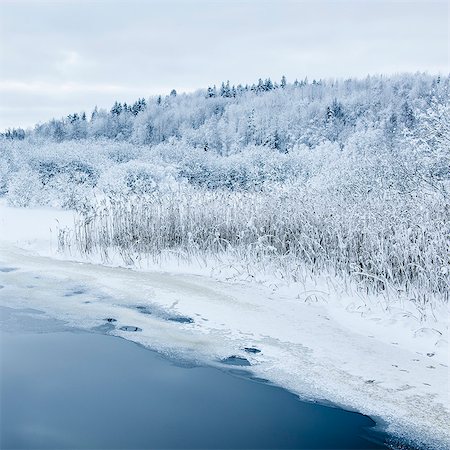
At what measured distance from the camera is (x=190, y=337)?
5.00 m

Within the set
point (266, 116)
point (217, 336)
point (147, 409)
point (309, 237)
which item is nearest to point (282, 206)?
point (309, 237)

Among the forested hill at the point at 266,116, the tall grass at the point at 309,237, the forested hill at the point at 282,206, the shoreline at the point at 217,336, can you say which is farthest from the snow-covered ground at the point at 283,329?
the forested hill at the point at 266,116

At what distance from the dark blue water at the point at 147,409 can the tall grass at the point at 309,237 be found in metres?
2.45

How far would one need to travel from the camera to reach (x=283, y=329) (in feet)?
17.2

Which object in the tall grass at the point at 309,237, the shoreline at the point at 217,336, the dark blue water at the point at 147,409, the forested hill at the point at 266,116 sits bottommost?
the dark blue water at the point at 147,409

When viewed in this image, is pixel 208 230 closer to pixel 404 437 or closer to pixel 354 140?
pixel 404 437

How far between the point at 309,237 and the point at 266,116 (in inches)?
1896

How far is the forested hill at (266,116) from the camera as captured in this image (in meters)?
42.2

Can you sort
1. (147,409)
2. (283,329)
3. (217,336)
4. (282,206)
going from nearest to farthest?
(147,409), (217,336), (283,329), (282,206)

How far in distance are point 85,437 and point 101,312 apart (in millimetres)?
2644

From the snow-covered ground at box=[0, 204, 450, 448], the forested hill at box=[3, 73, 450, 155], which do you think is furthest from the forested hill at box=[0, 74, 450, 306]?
the forested hill at box=[3, 73, 450, 155]

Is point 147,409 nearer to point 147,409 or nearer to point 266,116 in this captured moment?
point 147,409

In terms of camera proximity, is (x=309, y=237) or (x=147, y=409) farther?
(x=309, y=237)

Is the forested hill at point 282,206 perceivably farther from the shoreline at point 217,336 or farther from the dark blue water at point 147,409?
the dark blue water at point 147,409
